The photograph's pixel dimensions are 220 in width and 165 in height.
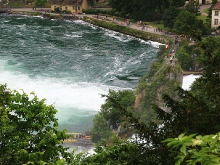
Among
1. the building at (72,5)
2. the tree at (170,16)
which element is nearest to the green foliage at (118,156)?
the tree at (170,16)

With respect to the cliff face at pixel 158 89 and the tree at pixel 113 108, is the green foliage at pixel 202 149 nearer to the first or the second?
the tree at pixel 113 108

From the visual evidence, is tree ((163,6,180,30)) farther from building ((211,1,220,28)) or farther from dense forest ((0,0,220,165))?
dense forest ((0,0,220,165))

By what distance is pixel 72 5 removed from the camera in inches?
3787

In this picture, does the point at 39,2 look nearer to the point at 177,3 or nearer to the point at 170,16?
the point at 177,3

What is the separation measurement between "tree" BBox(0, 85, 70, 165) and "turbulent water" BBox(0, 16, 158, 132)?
82.0ft

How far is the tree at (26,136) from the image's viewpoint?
623 inches

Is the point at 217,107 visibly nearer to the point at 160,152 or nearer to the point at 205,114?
the point at 205,114

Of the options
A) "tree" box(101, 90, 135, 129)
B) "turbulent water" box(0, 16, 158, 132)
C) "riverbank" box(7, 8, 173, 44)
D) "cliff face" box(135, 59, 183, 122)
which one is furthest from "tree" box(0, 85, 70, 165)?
"riverbank" box(7, 8, 173, 44)

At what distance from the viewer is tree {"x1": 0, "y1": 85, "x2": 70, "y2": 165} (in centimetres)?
1584

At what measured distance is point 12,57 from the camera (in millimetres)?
64938

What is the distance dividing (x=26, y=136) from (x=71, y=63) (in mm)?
46483

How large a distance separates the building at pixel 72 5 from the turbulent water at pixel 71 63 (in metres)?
8.69

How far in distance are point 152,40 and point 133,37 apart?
14.5 ft

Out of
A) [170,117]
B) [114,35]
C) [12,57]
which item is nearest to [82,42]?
[114,35]
